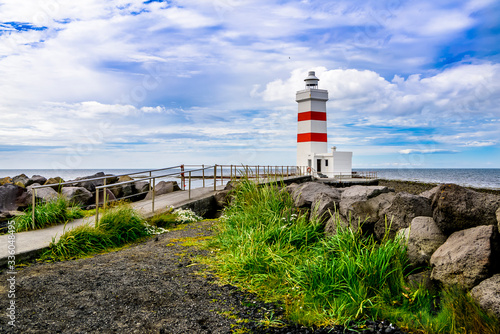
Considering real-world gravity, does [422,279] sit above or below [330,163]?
below

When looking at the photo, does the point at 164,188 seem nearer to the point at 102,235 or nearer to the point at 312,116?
the point at 102,235

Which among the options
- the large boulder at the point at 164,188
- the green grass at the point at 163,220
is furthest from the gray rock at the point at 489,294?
the large boulder at the point at 164,188

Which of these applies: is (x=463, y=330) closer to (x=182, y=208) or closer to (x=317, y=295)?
(x=317, y=295)

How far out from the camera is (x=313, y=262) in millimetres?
4402

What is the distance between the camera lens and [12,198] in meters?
9.71

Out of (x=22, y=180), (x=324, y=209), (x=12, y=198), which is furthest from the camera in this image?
(x=22, y=180)

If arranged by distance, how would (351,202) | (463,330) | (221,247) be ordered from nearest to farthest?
(463,330), (351,202), (221,247)

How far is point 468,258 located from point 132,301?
346cm

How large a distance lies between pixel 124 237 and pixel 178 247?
1.29 metres

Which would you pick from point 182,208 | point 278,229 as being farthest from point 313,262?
point 182,208

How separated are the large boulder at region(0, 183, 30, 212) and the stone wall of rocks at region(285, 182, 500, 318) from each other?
27.9ft

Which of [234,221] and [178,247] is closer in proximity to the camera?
[178,247]

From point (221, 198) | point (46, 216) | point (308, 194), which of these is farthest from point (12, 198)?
point (308, 194)

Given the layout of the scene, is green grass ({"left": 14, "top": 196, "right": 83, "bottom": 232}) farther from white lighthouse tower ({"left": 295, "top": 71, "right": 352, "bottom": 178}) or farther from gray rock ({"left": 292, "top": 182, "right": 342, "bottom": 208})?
white lighthouse tower ({"left": 295, "top": 71, "right": 352, "bottom": 178})
